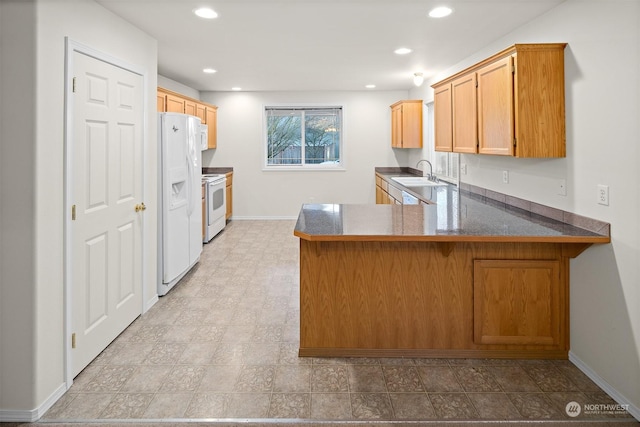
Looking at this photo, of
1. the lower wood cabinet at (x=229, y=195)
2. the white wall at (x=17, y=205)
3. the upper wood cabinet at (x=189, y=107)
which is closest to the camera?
the white wall at (x=17, y=205)

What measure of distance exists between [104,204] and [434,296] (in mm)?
2182

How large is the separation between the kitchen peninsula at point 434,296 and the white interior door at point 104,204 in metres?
1.27

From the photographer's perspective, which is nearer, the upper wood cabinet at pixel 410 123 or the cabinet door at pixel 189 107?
the cabinet door at pixel 189 107

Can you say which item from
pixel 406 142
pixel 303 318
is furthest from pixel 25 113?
pixel 406 142

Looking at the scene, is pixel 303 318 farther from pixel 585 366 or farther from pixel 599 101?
pixel 599 101

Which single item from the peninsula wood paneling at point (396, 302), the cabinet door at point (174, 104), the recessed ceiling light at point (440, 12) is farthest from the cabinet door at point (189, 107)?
the peninsula wood paneling at point (396, 302)

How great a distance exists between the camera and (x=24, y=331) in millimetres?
2143

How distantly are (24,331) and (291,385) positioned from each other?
1.37 metres

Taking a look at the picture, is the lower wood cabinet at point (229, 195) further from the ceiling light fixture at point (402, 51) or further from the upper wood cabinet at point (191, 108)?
the ceiling light fixture at point (402, 51)

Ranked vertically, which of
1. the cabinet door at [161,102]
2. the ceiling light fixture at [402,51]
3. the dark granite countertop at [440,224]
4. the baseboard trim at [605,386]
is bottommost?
the baseboard trim at [605,386]

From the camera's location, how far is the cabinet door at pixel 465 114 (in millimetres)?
3506

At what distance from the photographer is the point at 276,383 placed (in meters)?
2.46

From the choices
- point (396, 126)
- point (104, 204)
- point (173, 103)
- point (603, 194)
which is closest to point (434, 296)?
point (603, 194)

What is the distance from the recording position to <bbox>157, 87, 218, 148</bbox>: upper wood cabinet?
16.8ft
